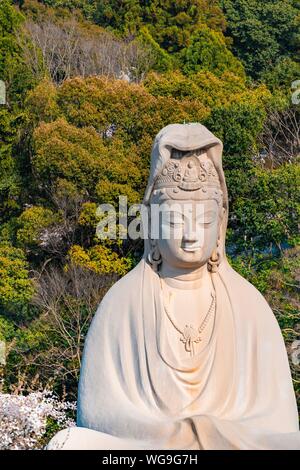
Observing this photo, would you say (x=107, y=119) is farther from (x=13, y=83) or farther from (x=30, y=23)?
(x=30, y=23)

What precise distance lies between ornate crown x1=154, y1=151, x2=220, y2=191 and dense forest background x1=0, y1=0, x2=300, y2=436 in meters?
8.53

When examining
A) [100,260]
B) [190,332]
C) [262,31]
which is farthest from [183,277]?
[262,31]

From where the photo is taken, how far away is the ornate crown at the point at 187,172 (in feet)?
36.5

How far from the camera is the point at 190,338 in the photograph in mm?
11016

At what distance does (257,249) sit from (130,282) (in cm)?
1702

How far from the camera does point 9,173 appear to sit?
33469mm

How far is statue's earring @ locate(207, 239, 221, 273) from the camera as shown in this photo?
11.3m

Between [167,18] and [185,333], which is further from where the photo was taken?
[167,18]

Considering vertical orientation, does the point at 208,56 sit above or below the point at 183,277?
above

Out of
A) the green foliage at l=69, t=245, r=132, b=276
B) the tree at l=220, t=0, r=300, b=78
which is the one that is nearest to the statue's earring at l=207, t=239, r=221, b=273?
the green foliage at l=69, t=245, r=132, b=276

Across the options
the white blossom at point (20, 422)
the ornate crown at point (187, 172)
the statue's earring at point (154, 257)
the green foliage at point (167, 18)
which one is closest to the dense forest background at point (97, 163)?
the green foliage at point (167, 18)

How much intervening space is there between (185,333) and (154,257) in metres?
0.59

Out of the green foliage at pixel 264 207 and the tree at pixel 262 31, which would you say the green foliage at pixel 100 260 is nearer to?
the green foliage at pixel 264 207

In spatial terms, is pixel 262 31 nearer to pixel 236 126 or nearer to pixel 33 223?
pixel 236 126
